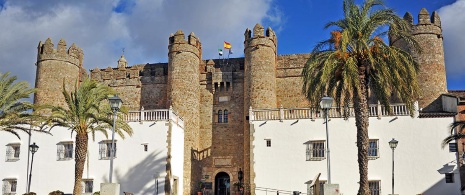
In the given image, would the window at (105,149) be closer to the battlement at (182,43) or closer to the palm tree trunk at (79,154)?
the palm tree trunk at (79,154)

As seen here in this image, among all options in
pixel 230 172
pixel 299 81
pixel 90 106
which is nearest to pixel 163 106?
pixel 230 172

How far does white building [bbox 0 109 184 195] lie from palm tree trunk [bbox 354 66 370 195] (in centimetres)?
1387

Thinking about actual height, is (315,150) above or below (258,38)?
below

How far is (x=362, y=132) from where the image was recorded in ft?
61.4

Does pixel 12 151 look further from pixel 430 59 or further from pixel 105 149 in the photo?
pixel 430 59

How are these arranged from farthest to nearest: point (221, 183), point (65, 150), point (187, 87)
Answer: point (221, 183) < point (187, 87) < point (65, 150)

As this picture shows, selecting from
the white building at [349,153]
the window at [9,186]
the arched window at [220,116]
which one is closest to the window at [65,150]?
the window at [9,186]

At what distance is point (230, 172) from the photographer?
1353 inches

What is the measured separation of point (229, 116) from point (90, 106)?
579 inches

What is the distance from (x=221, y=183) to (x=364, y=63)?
1862 cm

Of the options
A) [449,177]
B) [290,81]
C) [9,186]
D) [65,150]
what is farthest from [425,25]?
[9,186]

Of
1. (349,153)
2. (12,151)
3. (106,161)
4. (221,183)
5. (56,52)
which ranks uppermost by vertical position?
(56,52)

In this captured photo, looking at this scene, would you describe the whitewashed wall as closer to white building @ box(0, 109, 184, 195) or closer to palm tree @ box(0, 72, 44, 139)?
white building @ box(0, 109, 184, 195)

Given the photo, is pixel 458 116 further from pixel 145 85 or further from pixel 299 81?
pixel 145 85
